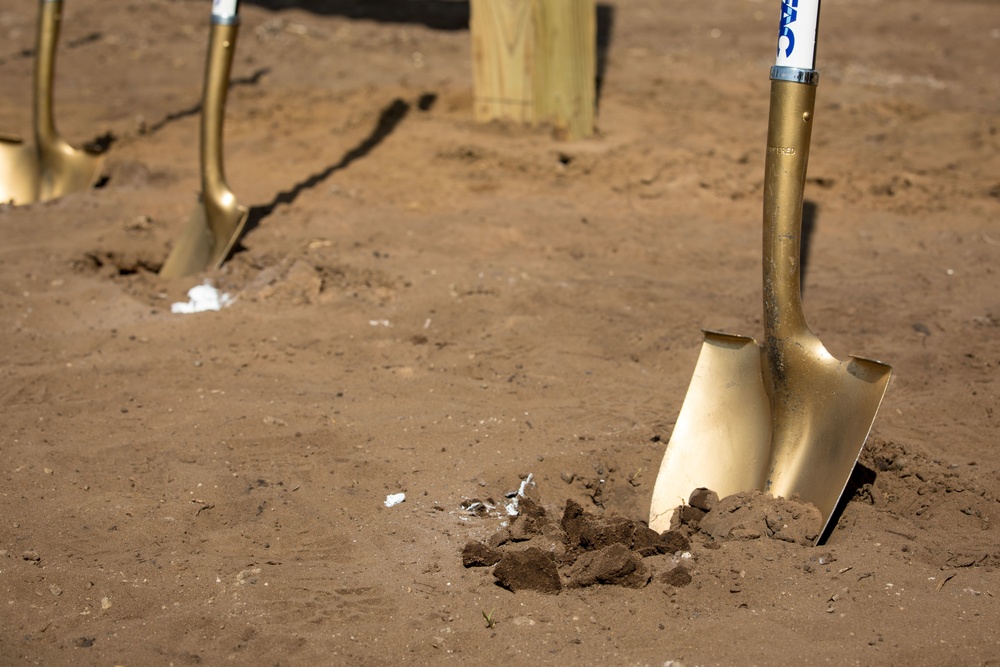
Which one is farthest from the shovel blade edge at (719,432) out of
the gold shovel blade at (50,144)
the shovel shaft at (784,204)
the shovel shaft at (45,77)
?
the shovel shaft at (45,77)

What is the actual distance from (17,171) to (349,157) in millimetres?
1640

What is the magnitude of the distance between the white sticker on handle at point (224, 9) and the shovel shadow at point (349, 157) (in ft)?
2.86

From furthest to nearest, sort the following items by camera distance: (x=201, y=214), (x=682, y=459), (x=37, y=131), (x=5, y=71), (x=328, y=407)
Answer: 1. (x=5, y=71)
2. (x=37, y=131)
3. (x=201, y=214)
4. (x=328, y=407)
5. (x=682, y=459)

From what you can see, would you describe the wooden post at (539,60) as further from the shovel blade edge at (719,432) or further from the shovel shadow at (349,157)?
the shovel blade edge at (719,432)

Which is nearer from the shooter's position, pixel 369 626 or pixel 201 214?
pixel 369 626

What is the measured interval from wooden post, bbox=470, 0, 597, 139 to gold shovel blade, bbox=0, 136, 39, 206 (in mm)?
2352

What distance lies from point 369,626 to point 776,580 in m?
0.91

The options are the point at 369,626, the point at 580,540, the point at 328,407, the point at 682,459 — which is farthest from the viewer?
the point at 328,407

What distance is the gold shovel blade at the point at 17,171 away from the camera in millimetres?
4750

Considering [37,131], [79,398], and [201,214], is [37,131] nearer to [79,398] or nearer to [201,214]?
[201,214]

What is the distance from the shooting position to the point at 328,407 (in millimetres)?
2912

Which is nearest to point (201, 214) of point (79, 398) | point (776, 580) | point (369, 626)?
point (79, 398)

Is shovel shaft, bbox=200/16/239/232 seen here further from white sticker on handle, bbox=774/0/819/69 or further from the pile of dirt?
white sticker on handle, bbox=774/0/819/69

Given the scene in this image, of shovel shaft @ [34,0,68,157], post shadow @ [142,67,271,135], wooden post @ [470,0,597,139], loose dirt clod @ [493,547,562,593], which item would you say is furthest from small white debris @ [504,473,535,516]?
Result: post shadow @ [142,67,271,135]
